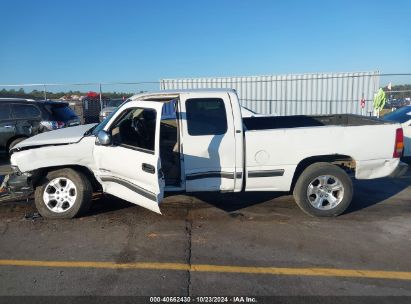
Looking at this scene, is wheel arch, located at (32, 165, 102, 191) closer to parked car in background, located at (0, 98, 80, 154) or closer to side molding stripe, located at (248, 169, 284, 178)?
side molding stripe, located at (248, 169, 284, 178)

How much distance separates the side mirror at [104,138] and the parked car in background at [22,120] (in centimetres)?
549

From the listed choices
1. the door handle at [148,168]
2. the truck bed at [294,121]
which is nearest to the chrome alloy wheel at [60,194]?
the door handle at [148,168]

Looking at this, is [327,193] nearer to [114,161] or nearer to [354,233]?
[354,233]

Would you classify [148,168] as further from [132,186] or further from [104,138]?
[104,138]

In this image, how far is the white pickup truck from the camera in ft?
17.4

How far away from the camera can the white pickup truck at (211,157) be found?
209 inches

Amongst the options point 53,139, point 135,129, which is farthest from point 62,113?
point 135,129

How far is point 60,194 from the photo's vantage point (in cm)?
543

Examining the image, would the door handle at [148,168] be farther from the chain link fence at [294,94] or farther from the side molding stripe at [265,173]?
the chain link fence at [294,94]

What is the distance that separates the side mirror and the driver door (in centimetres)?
9

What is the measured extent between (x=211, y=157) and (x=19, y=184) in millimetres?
2712

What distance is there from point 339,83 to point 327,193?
1460 centimetres

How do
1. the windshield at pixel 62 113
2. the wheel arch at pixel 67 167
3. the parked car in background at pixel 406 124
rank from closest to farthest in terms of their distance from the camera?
the wheel arch at pixel 67 167 < the parked car in background at pixel 406 124 < the windshield at pixel 62 113

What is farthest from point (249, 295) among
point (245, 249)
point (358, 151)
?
point (358, 151)
